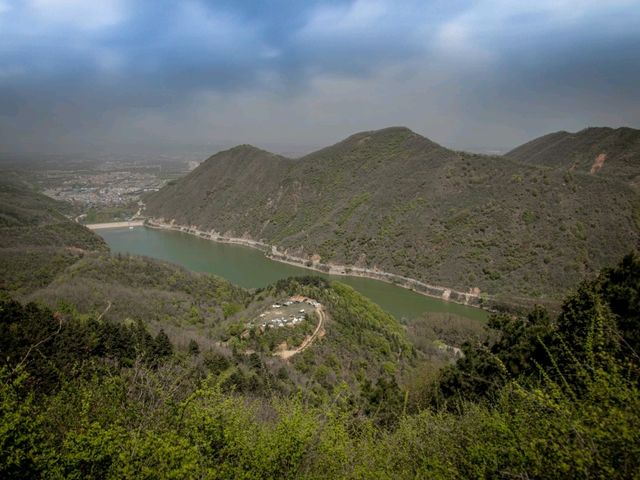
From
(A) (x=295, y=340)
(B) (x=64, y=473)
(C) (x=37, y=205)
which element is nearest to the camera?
(B) (x=64, y=473)

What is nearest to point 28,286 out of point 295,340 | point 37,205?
point 295,340

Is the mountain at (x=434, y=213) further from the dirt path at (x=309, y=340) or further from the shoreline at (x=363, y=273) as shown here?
the dirt path at (x=309, y=340)

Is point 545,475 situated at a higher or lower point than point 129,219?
higher

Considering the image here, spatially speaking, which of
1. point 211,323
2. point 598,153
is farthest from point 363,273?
point 598,153

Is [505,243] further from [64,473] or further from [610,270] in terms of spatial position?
[64,473]

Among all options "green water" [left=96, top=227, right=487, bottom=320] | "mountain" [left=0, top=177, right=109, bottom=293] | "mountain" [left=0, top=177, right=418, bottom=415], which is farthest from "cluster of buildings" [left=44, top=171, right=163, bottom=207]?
"mountain" [left=0, top=177, right=418, bottom=415]

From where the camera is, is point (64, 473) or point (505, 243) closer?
point (64, 473)
